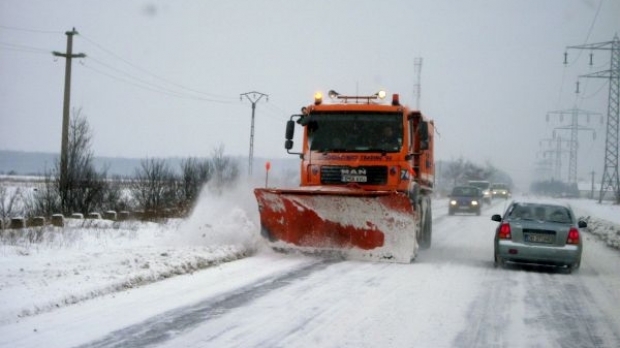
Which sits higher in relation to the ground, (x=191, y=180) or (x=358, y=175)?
(x=358, y=175)

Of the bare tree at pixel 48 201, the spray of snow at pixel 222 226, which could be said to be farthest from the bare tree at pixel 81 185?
the spray of snow at pixel 222 226

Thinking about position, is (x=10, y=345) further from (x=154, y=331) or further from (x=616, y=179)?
(x=616, y=179)

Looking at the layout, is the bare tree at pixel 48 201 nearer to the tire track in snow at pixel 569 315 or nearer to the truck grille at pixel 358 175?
the truck grille at pixel 358 175

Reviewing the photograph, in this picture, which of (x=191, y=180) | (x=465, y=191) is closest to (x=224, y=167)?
(x=191, y=180)

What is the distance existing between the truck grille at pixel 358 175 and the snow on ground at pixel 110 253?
205 cm

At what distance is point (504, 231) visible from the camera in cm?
1291

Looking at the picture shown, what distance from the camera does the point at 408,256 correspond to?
42.7 ft

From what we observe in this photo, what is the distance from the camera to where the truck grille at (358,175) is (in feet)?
45.4

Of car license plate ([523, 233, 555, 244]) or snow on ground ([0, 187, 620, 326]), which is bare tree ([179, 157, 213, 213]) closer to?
snow on ground ([0, 187, 620, 326])

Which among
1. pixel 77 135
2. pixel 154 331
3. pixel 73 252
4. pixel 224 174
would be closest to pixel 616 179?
pixel 224 174

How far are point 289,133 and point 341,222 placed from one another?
2.39m

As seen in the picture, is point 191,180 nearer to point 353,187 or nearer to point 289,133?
point 289,133

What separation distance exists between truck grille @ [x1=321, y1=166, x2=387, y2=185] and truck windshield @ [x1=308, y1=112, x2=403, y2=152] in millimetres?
399

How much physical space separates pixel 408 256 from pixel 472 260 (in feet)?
7.21
